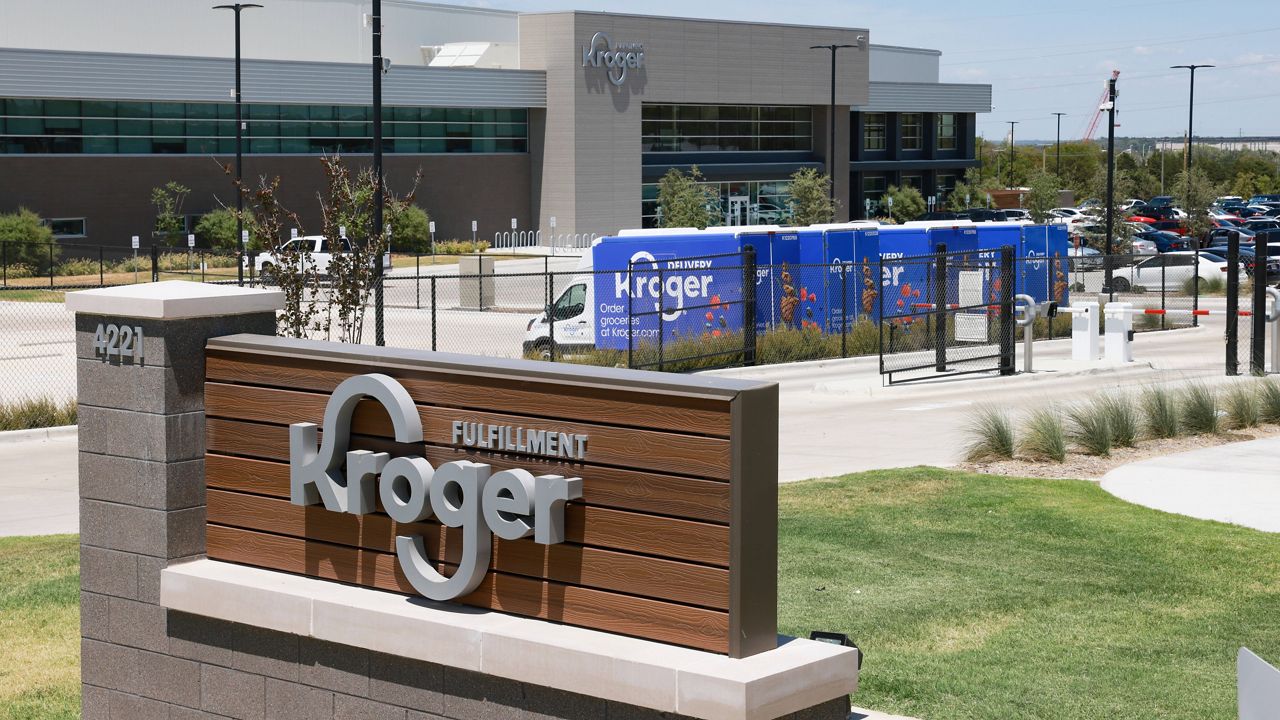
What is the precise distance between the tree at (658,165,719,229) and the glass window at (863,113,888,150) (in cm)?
1982

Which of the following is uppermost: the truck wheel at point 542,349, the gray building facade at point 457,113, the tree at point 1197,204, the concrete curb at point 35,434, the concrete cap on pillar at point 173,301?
the gray building facade at point 457,113

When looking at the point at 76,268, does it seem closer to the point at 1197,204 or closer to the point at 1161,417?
the point at 1161,417

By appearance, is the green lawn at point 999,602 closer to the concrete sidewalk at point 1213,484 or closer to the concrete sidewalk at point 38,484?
the concrete sidewalk at point 1213,484

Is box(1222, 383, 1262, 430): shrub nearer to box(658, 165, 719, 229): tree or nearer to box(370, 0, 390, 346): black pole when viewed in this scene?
box(370, 0, 390, 346): black pole

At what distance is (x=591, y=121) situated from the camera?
7181cm

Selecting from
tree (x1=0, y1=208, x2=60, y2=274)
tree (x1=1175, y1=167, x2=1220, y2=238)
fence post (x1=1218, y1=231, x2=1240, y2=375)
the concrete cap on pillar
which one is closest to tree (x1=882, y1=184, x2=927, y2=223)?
tree (x1=1175, y1=167, x2=1220, y2=238)

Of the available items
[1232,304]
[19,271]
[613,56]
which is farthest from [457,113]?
[1232,304]

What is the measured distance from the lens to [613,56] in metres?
72.2

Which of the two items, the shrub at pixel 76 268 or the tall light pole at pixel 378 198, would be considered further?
the shrub at pixel 76 268

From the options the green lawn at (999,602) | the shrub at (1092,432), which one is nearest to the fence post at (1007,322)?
the shrub at (1092,432)

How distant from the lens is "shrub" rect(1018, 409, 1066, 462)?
48.3ft

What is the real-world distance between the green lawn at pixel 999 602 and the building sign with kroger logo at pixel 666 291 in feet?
43.0

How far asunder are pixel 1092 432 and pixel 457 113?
5781cm

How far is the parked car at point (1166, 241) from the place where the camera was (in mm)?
61406
